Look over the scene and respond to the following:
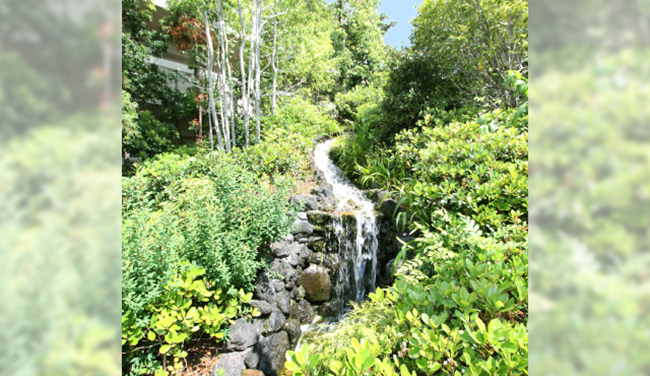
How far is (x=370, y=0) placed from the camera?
1919cm

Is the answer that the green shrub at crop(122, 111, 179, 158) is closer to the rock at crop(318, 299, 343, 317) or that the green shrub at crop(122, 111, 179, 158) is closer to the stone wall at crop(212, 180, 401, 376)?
the stone wall at crop(212, 180, 401, 376)

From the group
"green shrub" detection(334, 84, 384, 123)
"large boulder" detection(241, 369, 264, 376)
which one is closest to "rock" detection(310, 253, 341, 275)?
"large boulder" detection(241, 369, 264, 376)

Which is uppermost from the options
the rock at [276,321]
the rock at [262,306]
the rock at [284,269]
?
the rock at [284,269]

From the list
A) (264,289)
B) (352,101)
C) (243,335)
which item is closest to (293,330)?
(264,289)

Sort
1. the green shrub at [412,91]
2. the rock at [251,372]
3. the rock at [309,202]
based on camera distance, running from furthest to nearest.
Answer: the green shrub at [412,91] → the rock at [309,202] → the rock at [251,372]

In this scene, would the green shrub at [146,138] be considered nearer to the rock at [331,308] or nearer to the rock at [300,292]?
the rock at [300,292]

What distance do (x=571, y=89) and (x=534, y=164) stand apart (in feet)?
0.38

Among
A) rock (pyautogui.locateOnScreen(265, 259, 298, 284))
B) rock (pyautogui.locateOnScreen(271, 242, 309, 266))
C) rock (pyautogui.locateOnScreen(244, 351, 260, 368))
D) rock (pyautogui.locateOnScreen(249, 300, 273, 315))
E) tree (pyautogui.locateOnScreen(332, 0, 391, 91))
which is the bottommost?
rock (pyautogui.locateOnScreen(244, 351, 260, 368))

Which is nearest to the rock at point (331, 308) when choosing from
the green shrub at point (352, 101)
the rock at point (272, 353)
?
the rock at point (272, 353)

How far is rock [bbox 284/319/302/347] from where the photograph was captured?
4103mm

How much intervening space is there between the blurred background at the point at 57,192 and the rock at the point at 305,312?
4.46m

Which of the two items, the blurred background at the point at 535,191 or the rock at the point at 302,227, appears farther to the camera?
the rock at the point at 302,227

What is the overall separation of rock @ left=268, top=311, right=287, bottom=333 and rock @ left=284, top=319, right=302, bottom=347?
9 cm

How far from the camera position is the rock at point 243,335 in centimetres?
347
